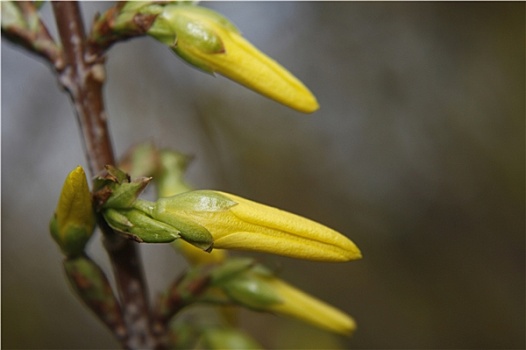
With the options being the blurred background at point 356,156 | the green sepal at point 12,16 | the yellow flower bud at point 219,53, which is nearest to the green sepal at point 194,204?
the yellow flower bud at point 219,53

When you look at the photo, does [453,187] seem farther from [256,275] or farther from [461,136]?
[256,275]

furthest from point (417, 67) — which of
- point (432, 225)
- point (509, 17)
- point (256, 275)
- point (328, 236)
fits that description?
point (328, 236)

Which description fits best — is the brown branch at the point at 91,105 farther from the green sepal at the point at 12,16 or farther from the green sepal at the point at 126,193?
the green sepal at the point at 126,193

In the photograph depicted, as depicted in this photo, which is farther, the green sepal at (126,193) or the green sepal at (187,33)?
the green sepal at (187,33)

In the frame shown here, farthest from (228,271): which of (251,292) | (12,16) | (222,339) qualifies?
(12,16)

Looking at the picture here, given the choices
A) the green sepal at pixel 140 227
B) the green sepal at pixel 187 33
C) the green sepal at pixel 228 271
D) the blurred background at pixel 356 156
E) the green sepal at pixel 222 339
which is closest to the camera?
the green sepal at pixel 140 227

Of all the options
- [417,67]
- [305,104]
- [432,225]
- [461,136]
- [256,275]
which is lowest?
[256,275]

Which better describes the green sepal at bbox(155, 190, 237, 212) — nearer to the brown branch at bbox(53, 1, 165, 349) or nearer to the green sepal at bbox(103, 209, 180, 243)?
the green sepal at bbox(103, 209, 180, 243)
